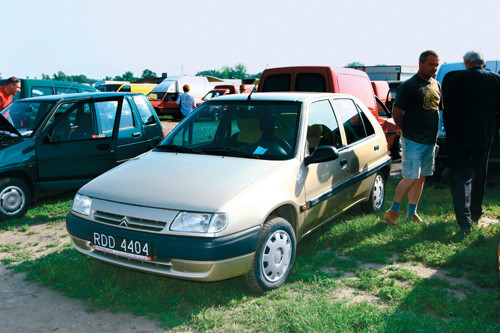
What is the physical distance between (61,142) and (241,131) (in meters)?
3.11

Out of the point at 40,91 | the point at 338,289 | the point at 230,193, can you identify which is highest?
the point at 40,91

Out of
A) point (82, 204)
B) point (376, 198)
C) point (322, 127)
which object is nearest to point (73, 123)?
point (82, 204)

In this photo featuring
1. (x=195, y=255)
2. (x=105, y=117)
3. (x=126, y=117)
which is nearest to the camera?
(x=195, y=255)

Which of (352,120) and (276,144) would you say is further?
(352,120)

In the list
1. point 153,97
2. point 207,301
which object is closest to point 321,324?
point 207,301

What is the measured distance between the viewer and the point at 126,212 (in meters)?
3.38

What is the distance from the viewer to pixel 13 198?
5859 mm

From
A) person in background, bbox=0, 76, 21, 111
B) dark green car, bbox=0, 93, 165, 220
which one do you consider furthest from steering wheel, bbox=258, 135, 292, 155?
person in background, bbox=0, 76, 21, 111

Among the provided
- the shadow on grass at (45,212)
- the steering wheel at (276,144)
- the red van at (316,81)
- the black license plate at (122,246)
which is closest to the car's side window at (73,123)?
the shadow on grass at (45,212)

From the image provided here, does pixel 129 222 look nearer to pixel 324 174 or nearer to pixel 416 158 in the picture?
pixel 324 174

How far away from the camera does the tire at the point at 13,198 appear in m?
5.76

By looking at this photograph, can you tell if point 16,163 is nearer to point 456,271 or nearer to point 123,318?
point 123,318

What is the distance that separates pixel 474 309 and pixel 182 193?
7.60ft

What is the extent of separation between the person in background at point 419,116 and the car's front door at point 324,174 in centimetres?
84
